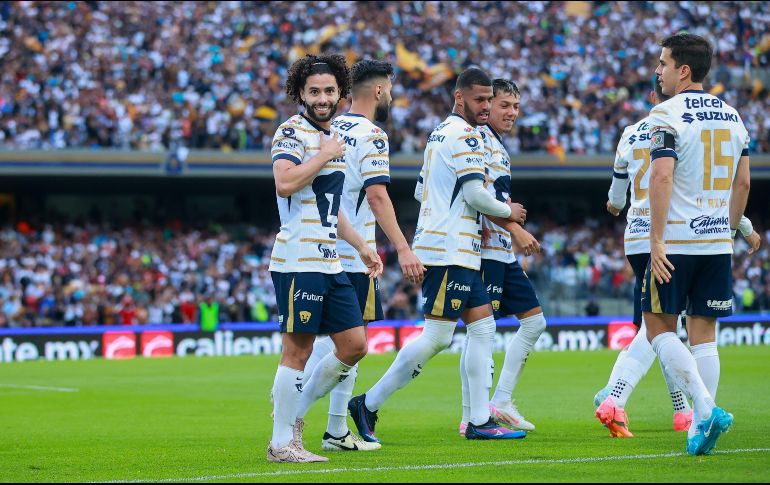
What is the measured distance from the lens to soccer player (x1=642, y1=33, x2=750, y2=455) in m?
7.53

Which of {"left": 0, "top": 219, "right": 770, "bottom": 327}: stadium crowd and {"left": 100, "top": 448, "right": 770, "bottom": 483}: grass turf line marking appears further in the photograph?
{"left": 0, "top": 219, "right": 770, "bottom": 327}: stadium crowd

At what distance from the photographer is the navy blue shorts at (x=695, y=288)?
7.59 m

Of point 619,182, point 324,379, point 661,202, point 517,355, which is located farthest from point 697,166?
point 517,355

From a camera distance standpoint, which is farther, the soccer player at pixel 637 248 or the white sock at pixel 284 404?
the soccer player at pixel 637 248

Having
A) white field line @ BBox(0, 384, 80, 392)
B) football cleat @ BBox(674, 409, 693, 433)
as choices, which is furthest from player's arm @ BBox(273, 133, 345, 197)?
white field line @ BBox(0, 384, 80, 392)

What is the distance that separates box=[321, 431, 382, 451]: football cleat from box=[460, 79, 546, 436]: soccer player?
46.4 inches

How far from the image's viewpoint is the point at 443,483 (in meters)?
6.22

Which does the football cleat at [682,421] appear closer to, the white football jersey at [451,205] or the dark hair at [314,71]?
the white football jersey at [451,205]

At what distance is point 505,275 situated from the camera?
9898 millimetres

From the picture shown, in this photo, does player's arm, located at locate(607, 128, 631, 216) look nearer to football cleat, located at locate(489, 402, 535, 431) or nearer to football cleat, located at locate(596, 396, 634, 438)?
football cleat, located at locate(596, 396, 634, 438)

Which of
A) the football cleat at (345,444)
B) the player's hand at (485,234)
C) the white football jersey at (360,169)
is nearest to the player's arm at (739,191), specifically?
the player's hand at (485,234)

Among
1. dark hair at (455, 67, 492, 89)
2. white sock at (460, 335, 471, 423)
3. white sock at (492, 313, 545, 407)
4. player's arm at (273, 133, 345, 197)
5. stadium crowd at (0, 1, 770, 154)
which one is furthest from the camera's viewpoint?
stadium crowd at (0, 1, 770, 154)

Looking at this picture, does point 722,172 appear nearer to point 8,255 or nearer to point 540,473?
point 540,473

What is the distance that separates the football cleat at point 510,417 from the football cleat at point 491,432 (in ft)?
2.45
